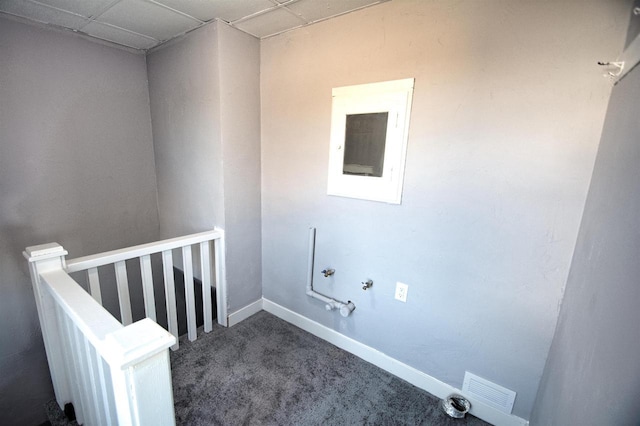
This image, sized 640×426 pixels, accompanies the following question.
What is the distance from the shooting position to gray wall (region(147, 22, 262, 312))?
1.91 m

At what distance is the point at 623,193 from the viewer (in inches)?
30.4

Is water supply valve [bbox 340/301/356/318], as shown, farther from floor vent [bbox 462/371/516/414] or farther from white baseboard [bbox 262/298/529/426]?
Result: floor vent [bbox 462/371/516/414]

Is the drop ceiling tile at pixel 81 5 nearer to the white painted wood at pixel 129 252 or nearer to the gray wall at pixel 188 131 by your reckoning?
the gray wall at pixel 188 131

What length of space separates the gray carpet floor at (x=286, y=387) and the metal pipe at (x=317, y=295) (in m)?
0.35

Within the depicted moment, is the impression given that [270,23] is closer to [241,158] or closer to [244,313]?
[241,158]

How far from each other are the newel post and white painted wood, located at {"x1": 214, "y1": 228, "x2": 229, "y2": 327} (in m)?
0.91

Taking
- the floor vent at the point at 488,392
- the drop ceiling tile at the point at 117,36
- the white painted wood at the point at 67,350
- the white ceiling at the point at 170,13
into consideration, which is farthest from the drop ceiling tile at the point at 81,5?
the floor vent at the point at 488,392

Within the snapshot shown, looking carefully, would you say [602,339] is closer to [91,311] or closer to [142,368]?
[142,368]

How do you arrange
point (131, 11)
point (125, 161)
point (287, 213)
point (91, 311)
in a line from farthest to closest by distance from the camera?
point (125, 161) → point (287, 213) → point (131, 11) → point (91, 311)

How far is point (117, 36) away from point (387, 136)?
224cm

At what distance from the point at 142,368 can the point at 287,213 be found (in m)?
1.51

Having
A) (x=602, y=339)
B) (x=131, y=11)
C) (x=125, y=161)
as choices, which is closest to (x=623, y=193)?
(x=602, y=339)

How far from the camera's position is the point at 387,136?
5.13 feet

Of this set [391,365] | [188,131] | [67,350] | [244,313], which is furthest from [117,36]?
[391,365]
